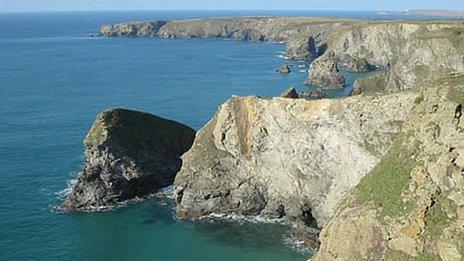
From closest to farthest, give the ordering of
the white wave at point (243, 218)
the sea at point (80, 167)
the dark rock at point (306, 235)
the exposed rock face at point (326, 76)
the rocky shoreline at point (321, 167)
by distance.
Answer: the rocky shoreline at point (321, 167) → the dark rock at point (306, 235) → the sea at point (80, 167) → the white wave at point (243, 218) → the exposed rock face at point (326, 76)

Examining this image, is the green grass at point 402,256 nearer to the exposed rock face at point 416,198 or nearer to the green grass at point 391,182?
the exposed rock face at point 416,198

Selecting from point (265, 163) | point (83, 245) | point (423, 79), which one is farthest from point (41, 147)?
point (423, 79)

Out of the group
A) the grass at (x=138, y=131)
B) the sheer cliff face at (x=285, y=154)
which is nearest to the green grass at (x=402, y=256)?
the sheer cliff face at (x=285, y=154)

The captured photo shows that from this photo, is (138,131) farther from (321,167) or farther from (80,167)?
(321,167)

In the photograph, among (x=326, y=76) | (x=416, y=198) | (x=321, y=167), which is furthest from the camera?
(x=326, y=76)

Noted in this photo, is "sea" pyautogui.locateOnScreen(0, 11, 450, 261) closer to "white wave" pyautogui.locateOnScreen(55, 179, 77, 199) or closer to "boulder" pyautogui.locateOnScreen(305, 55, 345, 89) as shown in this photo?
"white wave" pyautogui.locateOnScreen(55, 179, 77, 199)

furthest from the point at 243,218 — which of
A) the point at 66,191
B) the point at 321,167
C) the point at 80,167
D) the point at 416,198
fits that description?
the point at 80,167

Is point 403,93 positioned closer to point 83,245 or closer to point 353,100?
point 353,100
